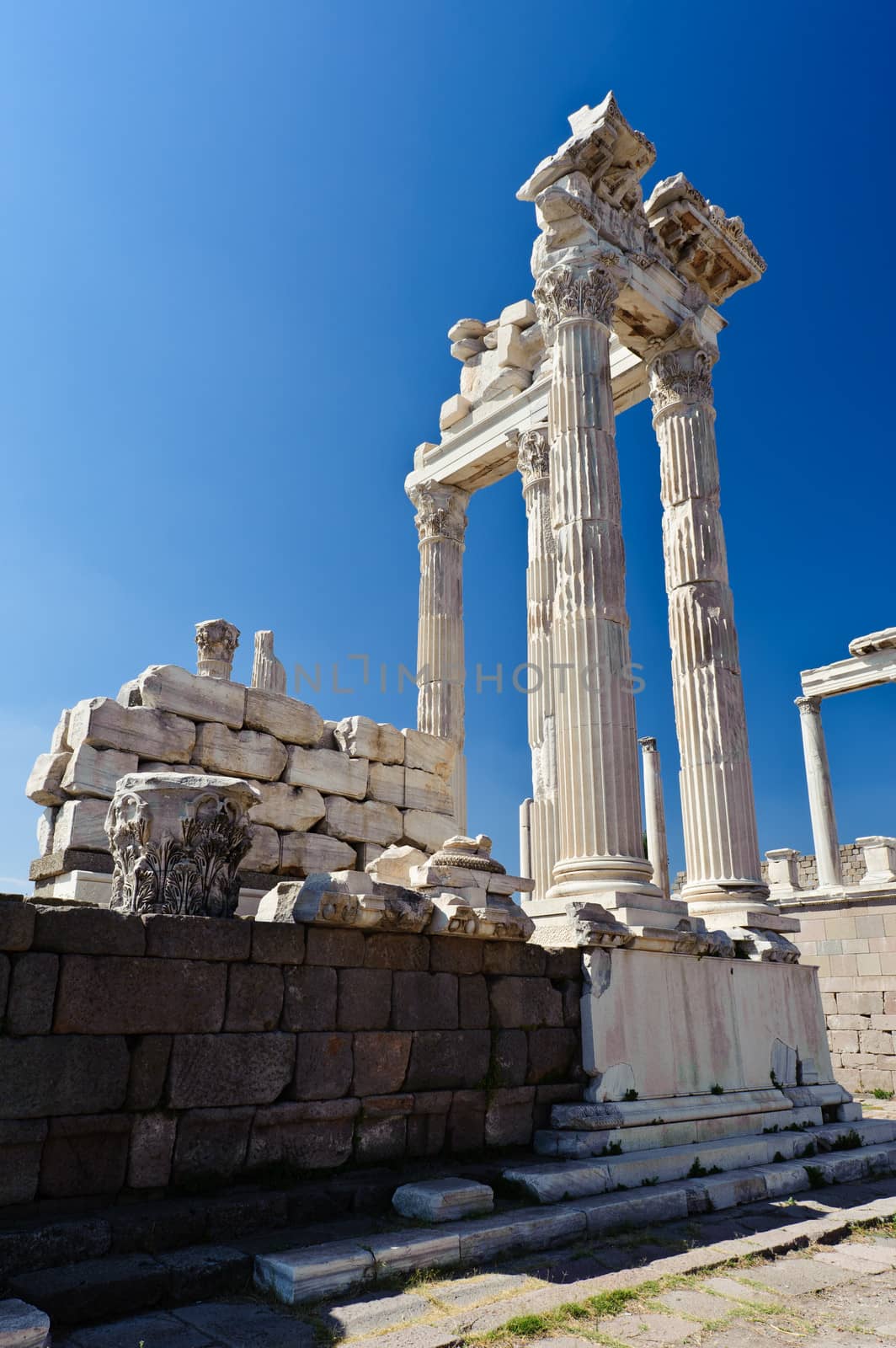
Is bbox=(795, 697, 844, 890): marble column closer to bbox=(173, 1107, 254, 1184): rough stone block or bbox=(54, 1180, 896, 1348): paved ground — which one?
bbox=(54, 1180, 896, 1348): paved ground

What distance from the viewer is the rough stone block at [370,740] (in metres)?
11.7

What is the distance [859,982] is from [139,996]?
1683cm

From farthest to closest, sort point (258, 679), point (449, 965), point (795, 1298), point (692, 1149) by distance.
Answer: point (258, 679)
point (692, 1149)
point (449, 965)
point (795, 1298)

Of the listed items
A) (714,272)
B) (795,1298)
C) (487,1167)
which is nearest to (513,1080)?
(487,1167)

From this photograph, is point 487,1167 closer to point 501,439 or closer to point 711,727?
point 711,727

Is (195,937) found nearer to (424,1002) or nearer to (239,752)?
(424,1002)

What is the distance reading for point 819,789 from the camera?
1007 inches

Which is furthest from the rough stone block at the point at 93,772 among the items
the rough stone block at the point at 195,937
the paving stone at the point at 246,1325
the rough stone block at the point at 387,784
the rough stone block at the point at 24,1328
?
the rough stone block at the point at 24,1328

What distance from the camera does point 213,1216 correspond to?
208 inches

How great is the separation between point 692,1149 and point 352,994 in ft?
11.3

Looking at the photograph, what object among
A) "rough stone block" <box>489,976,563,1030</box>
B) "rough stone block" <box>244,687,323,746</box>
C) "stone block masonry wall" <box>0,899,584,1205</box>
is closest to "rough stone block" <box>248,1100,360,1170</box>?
"stone block masonry wall" <box>0,899,584,1205</box>

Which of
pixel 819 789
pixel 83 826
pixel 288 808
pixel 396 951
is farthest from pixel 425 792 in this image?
pixel 819 789

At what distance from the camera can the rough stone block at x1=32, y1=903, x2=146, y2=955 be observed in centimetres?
520

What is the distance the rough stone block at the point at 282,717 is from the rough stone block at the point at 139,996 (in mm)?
5166
